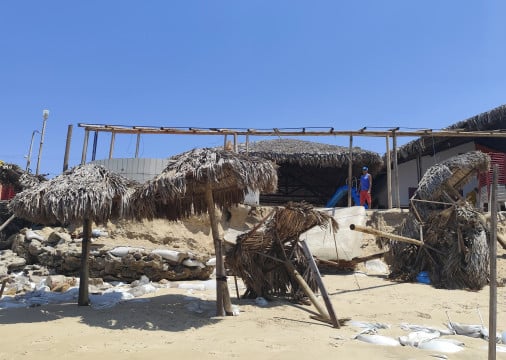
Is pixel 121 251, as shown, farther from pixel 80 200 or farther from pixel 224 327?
pixel 224 327

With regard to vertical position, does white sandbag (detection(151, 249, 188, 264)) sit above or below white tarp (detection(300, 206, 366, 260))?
below

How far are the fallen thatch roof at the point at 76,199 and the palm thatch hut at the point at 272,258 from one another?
215 centimetres

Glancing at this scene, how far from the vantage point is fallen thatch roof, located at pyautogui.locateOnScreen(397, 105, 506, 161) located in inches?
491

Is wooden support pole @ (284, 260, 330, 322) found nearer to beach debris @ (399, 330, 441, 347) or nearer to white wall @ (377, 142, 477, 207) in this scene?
beach debris @ (399, 330, 441, 347)

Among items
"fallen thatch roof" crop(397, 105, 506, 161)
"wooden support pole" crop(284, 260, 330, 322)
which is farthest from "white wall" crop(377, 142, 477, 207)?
"wooden support pole" crop(284, 260, 330, 322)

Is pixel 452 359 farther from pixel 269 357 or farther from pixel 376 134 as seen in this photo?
pixel 376 134

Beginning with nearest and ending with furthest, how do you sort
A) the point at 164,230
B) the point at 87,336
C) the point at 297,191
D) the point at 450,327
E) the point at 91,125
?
the point at 87,336, the point at 450,327, the point at 164,230, the point at 91,125, the point at 297,191

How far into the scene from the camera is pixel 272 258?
6.98 m

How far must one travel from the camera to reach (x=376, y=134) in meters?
12.2

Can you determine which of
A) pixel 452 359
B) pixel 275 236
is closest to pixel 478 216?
pixel 275 236

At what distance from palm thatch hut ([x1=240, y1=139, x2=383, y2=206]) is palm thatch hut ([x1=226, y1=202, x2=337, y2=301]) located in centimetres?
651

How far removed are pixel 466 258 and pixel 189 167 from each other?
6.07 meters

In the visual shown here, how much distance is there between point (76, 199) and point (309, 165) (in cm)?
922

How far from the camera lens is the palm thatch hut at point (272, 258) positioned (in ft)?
22.8
